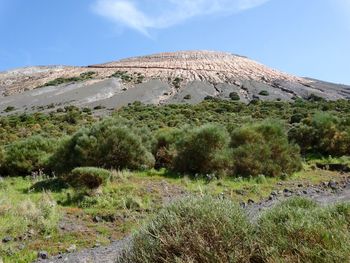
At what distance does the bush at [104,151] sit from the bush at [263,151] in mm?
3470

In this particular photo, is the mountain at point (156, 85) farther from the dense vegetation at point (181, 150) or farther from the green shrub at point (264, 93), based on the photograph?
the dense vegetation at point (181, 150)

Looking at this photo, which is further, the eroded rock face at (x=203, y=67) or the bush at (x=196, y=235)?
the eroded rock face at (x=203, y=67)

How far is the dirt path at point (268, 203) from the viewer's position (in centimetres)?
834

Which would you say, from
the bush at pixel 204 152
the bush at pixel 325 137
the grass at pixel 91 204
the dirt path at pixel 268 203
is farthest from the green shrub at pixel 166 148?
Result: the bush at pixel 325 137

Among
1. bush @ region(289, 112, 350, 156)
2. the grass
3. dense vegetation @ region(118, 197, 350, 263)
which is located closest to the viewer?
dense vegetation @ region(118, 197, 350, 263)

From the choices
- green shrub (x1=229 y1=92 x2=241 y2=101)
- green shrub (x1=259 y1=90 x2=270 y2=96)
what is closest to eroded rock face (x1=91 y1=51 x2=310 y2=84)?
green shrub (x1=259 y1=90 x2=270 y2=96)

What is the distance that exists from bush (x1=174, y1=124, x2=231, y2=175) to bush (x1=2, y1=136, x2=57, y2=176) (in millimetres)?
5657

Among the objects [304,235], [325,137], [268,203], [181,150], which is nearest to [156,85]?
[325,137]

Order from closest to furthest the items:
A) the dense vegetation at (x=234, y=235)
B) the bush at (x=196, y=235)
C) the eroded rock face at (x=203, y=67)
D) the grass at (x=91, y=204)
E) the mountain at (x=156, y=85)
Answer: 1. the dense vegetation at (x=234, y=235)
2. the bush at (x=196, y=235)
3. the grass at (x=91, y=204)
4. the mountain at (x=156, y=85)
5. the eroded rock face at (x=203, y=67)

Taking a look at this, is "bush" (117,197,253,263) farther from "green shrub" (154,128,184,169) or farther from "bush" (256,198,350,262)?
"green shrub" (154,128,184,169)

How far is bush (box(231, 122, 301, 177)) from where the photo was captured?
56.6ft

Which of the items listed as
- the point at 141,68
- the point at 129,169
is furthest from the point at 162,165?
Answer: the point at 141,68

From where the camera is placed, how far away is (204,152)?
56.4 feet

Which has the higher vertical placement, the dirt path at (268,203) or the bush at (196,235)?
the bush at (196,235)
